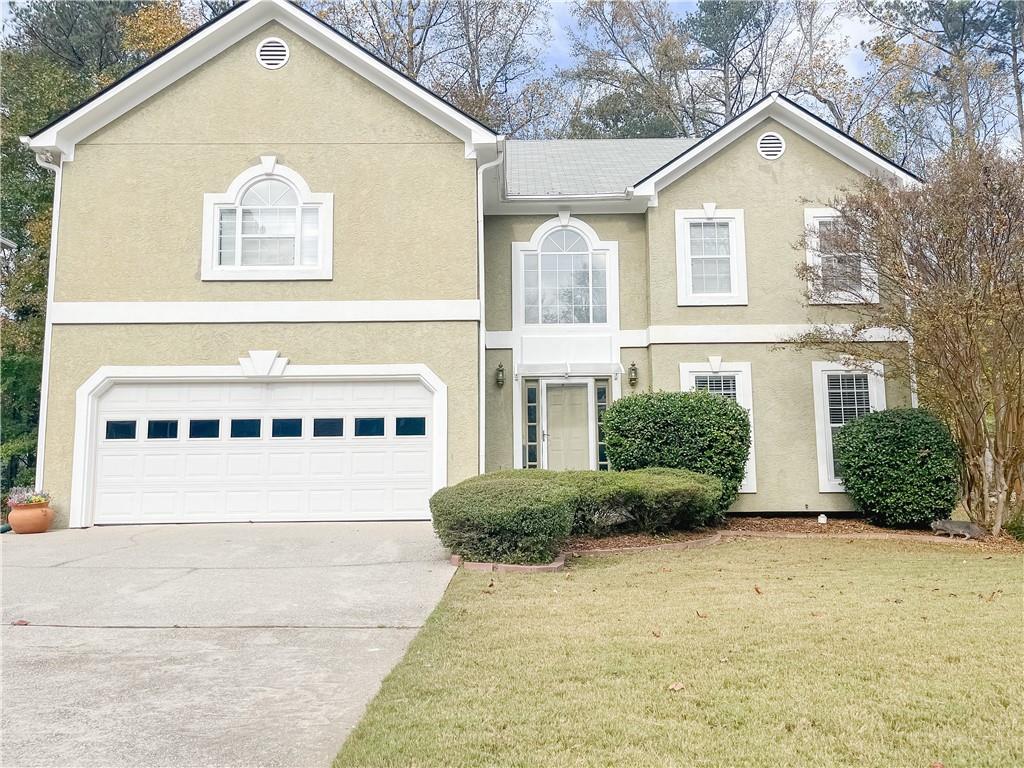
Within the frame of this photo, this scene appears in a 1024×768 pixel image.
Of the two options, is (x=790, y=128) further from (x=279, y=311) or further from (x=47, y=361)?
(x=47, y=361)

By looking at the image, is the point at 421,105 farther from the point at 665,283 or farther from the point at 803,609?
the point at 803,609

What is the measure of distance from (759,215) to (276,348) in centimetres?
883

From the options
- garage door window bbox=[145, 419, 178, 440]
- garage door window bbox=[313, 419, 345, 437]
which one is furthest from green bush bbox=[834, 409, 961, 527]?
garage door window bbox=[145, 419, 178, 440]

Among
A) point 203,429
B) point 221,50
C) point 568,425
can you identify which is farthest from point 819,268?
point 221,50

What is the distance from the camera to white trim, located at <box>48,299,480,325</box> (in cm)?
1234

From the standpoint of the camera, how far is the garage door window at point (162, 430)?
12.4 metres

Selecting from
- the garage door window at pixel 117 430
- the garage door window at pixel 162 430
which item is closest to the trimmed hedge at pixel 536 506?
the garage door window at pixel 162 430

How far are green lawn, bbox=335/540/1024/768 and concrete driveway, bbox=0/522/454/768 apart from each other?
1.34ft

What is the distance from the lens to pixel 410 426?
12484mm

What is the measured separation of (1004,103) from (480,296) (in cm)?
2209

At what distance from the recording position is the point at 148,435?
488 inches

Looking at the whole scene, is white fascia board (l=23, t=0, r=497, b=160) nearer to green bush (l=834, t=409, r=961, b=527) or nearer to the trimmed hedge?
the trimmed hedge

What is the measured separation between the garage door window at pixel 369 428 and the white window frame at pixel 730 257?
228 inches

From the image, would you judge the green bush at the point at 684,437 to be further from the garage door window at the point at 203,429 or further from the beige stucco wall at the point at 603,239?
the garage door window at the point at 203,429
